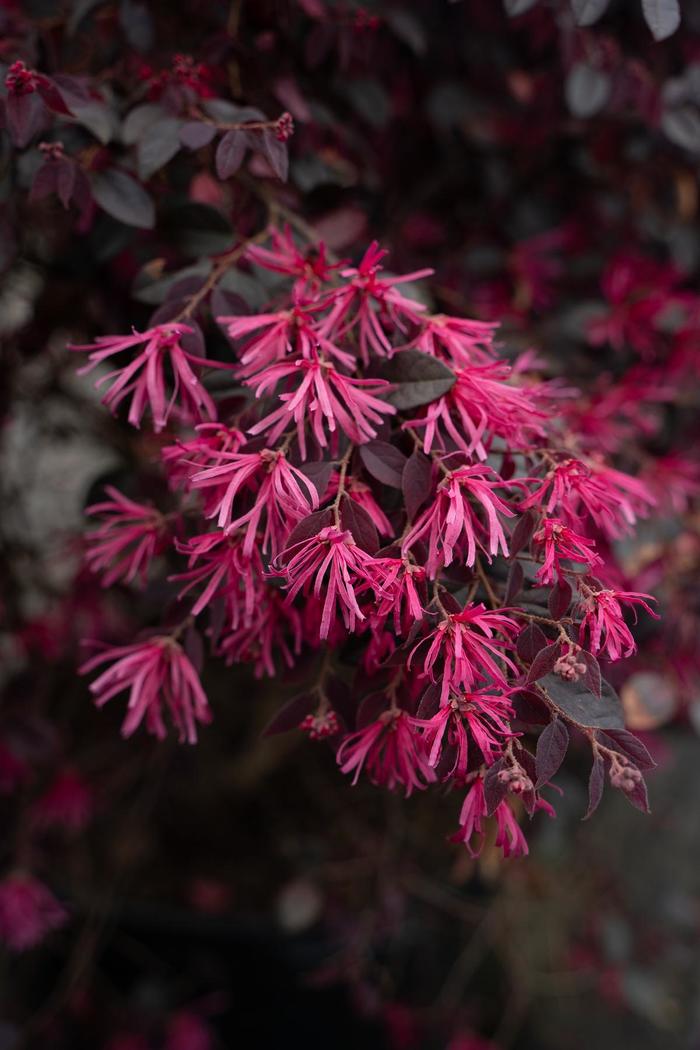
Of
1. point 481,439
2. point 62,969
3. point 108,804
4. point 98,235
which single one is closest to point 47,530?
point 108,804

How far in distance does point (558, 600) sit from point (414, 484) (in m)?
0.08

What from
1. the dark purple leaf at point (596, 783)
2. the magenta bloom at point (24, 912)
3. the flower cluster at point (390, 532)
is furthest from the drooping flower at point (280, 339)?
the magenta bloom at point (24, 912)

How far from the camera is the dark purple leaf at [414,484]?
42 centimetres

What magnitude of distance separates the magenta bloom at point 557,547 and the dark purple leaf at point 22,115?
33cm

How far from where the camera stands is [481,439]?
1.47ft

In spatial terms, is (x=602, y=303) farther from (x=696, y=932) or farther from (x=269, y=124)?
(x=696, y=932)

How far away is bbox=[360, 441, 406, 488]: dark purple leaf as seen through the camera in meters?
0.43

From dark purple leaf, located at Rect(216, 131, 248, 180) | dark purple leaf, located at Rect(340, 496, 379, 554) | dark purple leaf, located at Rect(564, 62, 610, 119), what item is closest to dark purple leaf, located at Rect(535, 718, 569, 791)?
dark purple leaf, located at Rect(340, 496, 379, 554)

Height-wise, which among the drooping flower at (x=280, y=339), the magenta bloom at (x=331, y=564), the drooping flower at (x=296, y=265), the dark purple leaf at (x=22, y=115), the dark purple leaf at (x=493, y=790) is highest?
the dark purple leaf at (x=22, y=115)

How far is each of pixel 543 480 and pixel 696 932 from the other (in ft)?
2.82

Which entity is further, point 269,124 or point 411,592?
point 269,124

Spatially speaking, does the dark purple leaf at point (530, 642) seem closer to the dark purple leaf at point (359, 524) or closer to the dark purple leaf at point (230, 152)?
the dark purple leaf at point (359, 524)

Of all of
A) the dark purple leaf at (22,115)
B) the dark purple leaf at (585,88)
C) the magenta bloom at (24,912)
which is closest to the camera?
the dark purple leaf at (22,115)

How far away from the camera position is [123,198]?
0.54 metres
